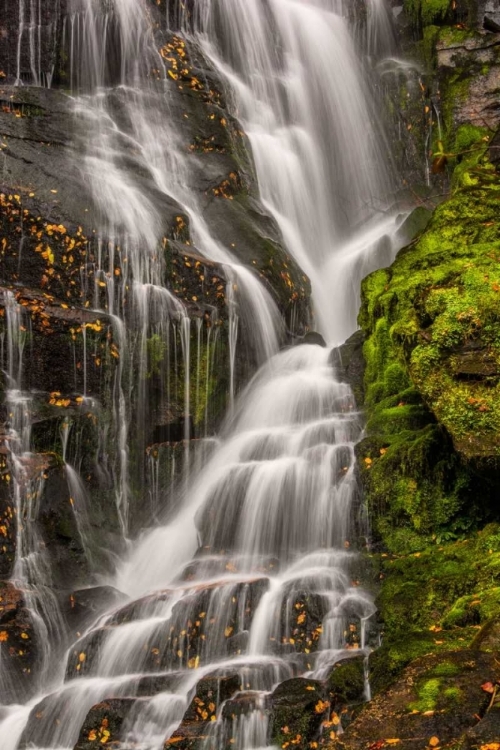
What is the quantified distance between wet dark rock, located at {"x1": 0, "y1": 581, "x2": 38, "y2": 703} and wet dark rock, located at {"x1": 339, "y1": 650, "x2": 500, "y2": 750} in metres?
5.55

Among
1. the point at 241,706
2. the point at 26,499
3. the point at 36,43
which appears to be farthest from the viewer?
the point at 36,43

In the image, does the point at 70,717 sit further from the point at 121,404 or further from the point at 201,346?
the point at 201,346

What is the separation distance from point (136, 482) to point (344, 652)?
580cm

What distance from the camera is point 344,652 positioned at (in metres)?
8.17

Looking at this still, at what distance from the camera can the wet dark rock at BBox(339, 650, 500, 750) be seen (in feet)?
16.9

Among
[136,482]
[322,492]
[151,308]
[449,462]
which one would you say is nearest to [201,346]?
[151,308]

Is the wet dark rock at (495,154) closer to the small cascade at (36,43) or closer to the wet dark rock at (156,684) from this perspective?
the small cascade at (36,43)

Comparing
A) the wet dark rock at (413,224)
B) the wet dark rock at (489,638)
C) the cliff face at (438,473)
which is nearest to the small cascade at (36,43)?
the wet dark rock at (413,224)

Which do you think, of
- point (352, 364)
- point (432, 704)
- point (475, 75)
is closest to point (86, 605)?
point (352, 364)

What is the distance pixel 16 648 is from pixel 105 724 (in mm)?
2619

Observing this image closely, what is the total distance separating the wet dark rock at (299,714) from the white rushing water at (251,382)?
159 millimetres

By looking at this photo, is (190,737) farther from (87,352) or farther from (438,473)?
(87,352)

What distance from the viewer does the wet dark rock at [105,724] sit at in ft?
25.2

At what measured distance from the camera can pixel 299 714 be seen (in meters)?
7.04
